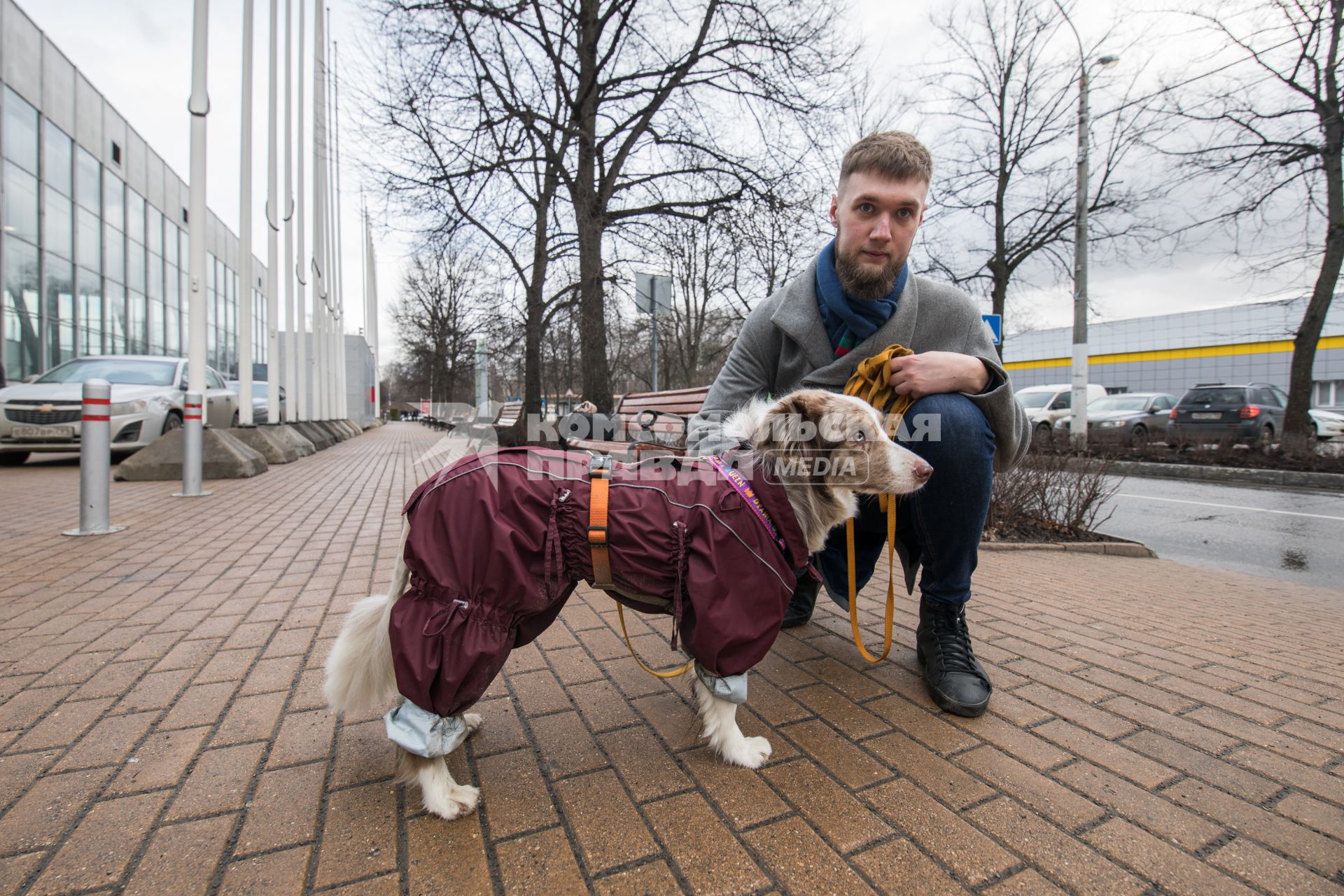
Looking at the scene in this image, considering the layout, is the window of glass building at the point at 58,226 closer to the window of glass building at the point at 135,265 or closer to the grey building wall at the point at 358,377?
the window of glass building at the point at 135,265

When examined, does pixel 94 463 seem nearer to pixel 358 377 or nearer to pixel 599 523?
pixel 599 523

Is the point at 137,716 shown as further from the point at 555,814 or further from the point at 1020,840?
the point at 1020,840

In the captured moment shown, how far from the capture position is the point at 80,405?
8.83m

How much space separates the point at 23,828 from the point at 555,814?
4.45 ft

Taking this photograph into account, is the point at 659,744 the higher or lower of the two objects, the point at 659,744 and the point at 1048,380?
the lower

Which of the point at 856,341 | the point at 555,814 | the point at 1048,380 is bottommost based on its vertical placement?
the point at 555,814

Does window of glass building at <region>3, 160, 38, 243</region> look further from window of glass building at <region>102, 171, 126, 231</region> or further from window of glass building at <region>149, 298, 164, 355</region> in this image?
window of glass building at <region>149, 298, 164, 355</region>

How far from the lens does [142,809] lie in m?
1.73

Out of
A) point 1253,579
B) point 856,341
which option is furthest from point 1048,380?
point 856,341

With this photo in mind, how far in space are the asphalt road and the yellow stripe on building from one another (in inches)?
1038

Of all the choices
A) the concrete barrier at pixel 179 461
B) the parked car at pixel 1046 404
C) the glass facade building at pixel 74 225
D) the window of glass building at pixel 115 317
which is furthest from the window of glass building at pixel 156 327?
the parked car at pixel 1046 404

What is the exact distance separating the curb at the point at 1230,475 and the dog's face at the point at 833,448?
10008mm

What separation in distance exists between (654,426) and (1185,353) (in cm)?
4949

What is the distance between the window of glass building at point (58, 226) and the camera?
17.5 m
